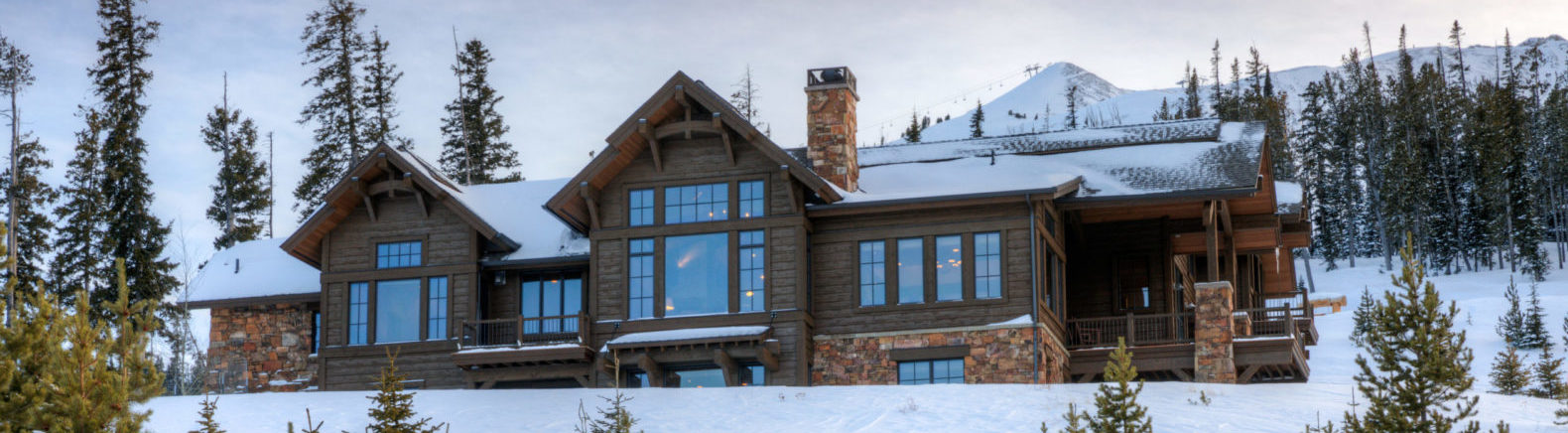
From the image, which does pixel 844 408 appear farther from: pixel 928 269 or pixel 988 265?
pixel 988 265

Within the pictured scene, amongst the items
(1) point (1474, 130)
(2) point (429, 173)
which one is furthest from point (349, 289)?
(1) point (1474, 130)

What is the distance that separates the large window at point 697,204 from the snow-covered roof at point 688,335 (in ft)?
6.52

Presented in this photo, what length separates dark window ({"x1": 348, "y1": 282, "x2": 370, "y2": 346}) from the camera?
31.9m

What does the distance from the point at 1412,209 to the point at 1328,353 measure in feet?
81.5

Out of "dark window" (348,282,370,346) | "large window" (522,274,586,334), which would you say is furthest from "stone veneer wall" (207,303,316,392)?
"large window" (522,274,586,334)

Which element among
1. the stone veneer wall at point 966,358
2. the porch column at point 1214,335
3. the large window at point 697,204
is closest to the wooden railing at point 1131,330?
the porch column at point 1214,335

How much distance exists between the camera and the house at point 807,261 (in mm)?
28578

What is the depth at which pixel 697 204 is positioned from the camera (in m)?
30.0

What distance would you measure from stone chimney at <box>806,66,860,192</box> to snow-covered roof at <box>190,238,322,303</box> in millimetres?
10159

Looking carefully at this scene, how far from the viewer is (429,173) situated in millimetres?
32000

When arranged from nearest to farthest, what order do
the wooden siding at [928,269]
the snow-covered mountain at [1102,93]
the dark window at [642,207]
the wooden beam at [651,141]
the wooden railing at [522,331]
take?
the wooden siding at [928,269], the wooden beam at [651,141], the dark window at [642,207], the wooden railing at [522,331], the snow-covered mountain at [1102,93]

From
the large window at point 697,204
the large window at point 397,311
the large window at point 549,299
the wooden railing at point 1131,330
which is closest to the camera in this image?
the wooden railing at point 1131,330

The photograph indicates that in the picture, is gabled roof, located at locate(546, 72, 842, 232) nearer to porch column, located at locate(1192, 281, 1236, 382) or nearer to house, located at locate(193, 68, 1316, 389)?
house, located at locate(193, 68, 1316, 389)

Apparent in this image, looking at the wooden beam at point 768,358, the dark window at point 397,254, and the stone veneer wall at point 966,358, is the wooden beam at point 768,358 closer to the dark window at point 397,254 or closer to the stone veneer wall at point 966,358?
the stone veneer wall at point 966,358
